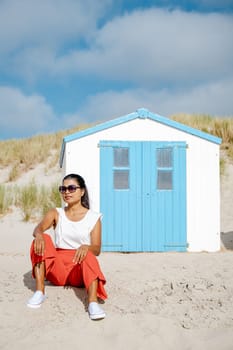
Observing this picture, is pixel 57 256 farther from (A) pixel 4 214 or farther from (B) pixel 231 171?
(B) pixel 231 171

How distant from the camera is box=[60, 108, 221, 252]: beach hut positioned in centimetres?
793

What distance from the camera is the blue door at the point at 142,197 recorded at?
312 inches

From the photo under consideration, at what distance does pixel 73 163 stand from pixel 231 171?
25.4 feet

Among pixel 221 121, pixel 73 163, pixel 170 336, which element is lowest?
pixel 170 336

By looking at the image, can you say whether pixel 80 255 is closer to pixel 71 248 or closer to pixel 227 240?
pixel 71 248

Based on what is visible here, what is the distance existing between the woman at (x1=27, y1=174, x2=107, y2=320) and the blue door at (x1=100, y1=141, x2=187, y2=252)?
3.64 metres

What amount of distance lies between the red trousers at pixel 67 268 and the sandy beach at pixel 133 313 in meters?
0.11

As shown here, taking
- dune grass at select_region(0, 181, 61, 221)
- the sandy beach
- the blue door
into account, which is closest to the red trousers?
the sandy beach

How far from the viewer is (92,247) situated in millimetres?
3910

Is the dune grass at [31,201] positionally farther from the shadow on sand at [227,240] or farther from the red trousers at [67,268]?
the red trousers at [67,268]

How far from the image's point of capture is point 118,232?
792 cm

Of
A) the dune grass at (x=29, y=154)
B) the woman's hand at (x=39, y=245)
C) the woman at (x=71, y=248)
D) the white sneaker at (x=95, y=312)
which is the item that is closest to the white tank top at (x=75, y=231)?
the woman at (x=71, y=248)

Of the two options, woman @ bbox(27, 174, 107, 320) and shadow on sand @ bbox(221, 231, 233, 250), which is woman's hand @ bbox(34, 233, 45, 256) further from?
shadow on sand @ bbox(221, 231, 233, 250)

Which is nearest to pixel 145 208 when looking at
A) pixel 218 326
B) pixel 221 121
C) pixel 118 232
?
pixel 118 232
